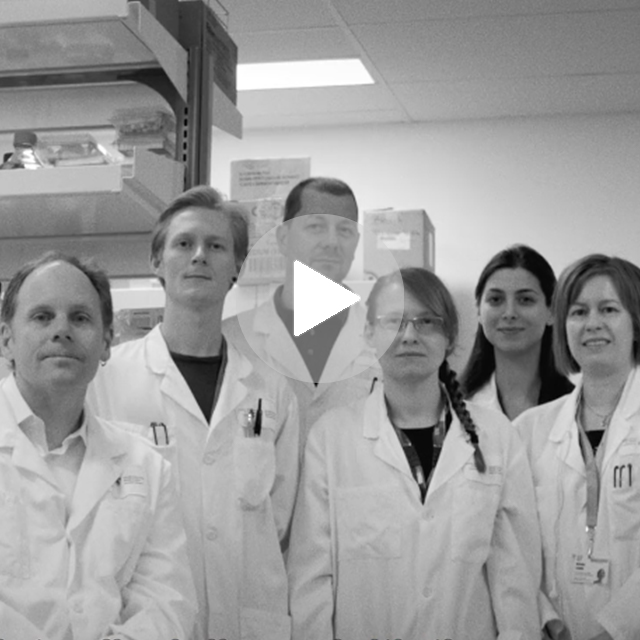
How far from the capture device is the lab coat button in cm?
234

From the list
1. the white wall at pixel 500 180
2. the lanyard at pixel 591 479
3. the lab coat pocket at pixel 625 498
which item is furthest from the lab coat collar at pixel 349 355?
the white wall at pixel 500 180

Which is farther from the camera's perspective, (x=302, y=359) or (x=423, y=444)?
(x=302, y=359)

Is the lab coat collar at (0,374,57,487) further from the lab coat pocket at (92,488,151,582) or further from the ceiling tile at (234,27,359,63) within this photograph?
the ceiling tile at (234,27,359,63)

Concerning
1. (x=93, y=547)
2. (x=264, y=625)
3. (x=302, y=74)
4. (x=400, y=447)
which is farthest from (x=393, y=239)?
(x=93, y=547)

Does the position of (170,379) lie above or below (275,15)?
below

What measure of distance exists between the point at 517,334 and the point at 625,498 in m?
0.73

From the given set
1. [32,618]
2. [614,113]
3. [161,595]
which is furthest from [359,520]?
[614,113]

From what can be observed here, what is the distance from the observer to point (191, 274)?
2.40 metres

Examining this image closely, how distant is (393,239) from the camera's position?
484cm

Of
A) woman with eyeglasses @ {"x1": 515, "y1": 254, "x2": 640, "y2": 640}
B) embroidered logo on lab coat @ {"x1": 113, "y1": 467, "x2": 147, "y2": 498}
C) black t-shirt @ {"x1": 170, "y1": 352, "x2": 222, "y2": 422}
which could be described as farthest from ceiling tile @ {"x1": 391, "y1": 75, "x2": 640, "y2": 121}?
embroidered logo on lab coat @ {"x1": 113, "y1": 467, "x2": 147, "y2": 498}

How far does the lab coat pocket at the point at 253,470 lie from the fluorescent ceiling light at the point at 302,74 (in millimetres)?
2693

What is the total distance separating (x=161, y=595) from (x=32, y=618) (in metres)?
0.24

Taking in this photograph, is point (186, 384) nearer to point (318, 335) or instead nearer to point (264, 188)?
point (318, 335)

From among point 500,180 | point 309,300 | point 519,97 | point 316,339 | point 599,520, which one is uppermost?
point 519,97
